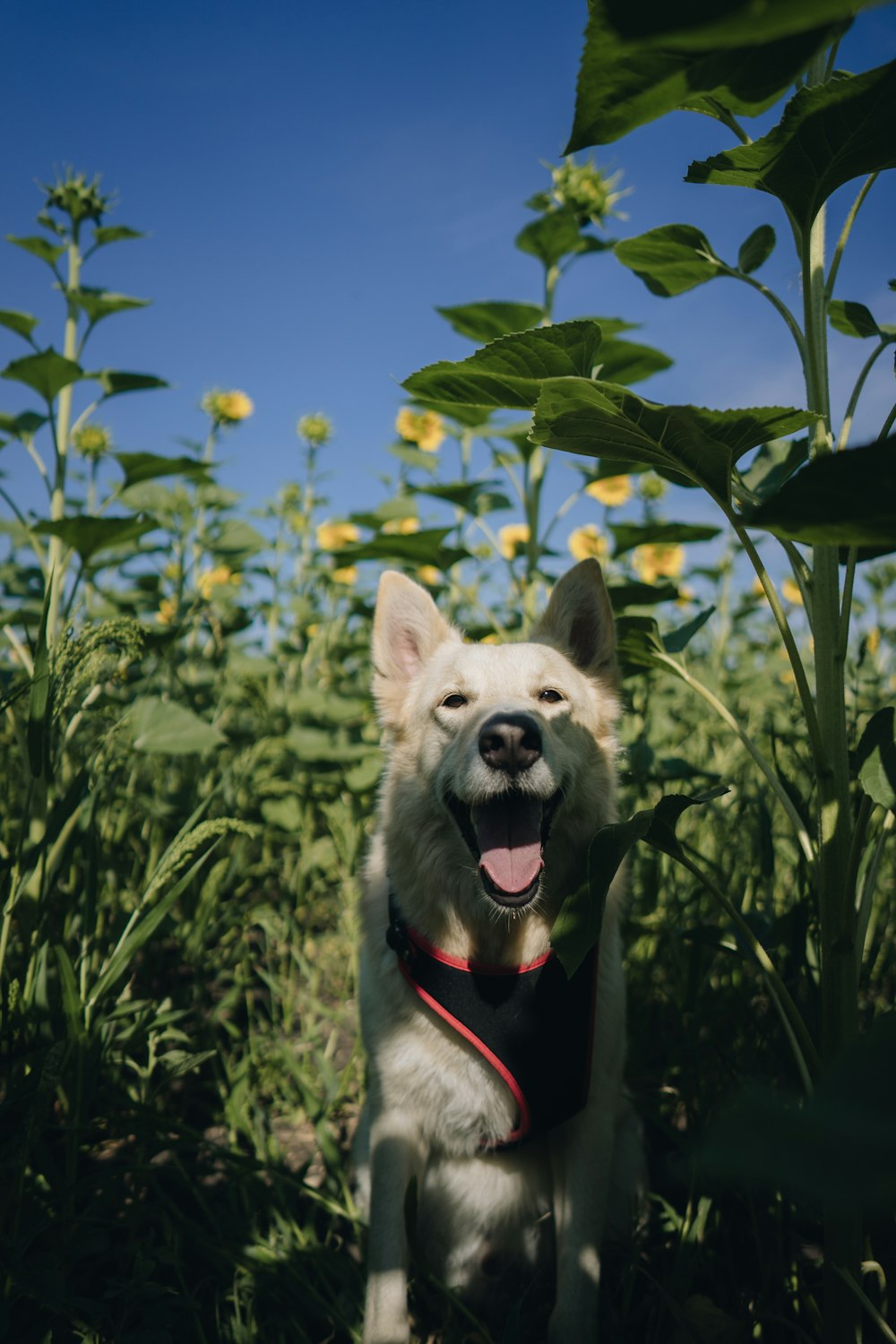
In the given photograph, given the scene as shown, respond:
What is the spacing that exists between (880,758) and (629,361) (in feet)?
5.10

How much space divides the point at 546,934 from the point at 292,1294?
2.88ft

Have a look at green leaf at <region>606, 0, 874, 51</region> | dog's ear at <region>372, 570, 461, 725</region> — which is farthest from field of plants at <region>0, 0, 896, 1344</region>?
dog's ear at <region>372, 570, 461, 725</region>

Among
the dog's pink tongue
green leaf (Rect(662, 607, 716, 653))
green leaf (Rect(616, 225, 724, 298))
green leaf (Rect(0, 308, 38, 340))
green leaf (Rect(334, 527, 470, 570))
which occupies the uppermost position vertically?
green leaf (Rect(0, 308, 38, 340))

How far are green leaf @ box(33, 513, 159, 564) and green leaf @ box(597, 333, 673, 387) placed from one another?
1345 mm

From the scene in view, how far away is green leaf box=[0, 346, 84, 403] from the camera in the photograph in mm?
2016

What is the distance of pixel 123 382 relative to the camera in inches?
91.0

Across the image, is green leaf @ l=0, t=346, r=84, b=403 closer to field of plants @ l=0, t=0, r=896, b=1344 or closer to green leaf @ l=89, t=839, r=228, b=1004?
field of plants @ l=0, t=0, r=896, b=1344

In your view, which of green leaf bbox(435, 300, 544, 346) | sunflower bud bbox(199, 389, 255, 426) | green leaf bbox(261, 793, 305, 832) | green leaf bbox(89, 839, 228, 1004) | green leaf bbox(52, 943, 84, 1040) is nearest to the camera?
green leaf bbox(52, 943, 84, 1040)

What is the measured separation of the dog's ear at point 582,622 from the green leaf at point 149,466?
1.10 m

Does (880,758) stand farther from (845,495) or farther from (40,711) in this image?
(40,711)

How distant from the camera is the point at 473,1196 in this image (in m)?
1.66

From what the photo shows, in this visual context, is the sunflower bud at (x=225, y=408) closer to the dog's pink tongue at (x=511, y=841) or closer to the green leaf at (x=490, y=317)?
the green leaf at (x=490, y=317)

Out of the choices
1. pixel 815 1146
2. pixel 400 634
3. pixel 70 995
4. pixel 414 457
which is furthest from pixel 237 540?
pixel 815 1146

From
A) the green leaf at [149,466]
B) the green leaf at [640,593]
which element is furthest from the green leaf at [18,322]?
the green leaf at [640,593]
